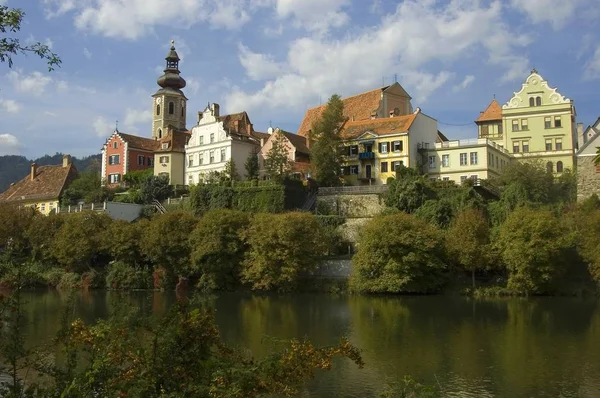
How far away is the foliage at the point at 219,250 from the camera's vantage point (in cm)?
4891

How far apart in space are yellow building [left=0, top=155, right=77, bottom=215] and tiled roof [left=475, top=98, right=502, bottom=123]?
51.1 m

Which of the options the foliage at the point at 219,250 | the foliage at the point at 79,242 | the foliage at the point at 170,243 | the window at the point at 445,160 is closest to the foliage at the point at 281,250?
the foliage at the point at 219,250

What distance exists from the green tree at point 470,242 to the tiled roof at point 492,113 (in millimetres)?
28156

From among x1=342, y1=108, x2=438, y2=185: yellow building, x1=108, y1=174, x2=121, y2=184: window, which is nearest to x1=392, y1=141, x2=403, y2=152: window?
x1=342, y1=108, x2=438, y2=185: yellow building

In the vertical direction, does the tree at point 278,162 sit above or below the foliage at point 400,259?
above

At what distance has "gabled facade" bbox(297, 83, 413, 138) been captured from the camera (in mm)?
71188

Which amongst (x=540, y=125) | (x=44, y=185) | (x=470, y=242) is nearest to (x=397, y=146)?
(x=540, y=125)

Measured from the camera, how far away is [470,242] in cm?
4528

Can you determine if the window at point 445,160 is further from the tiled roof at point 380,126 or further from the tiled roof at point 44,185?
the tiled roof at point 44,185

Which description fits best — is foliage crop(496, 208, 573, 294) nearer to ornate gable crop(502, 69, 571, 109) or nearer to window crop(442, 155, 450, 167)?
window crop(442, 155, 450, 167)

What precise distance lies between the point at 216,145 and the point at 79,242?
21.0 m

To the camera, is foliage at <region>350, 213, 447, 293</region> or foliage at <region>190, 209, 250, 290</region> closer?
foliage at <region>350, 213, 447, 293</region>

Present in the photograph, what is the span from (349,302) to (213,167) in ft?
104

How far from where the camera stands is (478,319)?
32.2 metres
